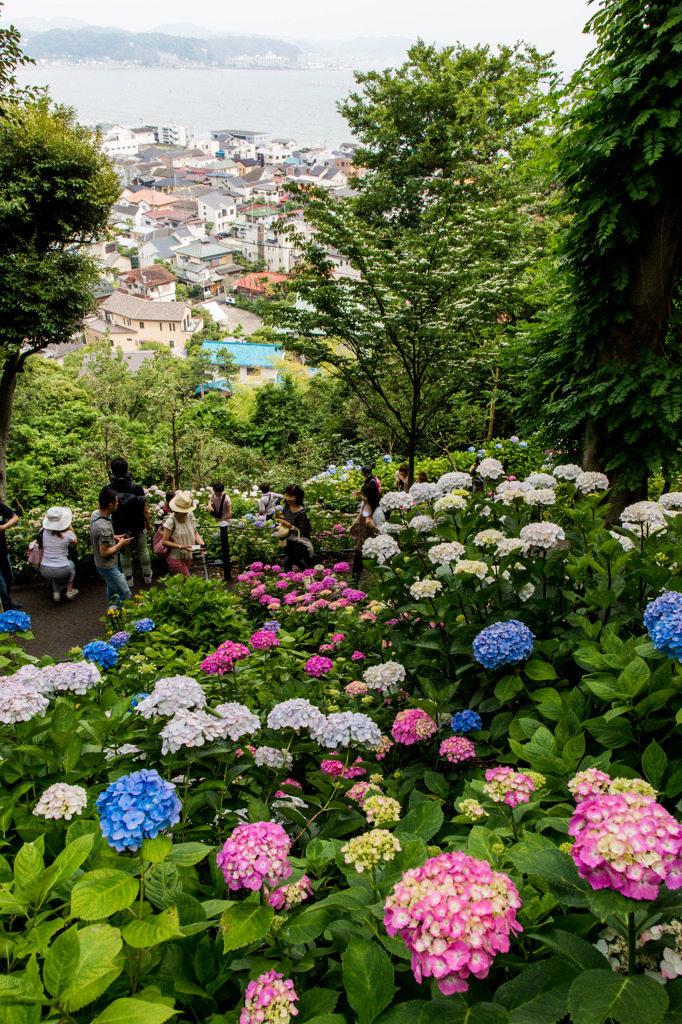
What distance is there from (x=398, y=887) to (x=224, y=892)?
602 mm

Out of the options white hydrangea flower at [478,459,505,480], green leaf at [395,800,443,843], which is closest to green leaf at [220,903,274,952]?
green leaf at [395,800,443,843]

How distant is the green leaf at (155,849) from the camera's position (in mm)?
1016

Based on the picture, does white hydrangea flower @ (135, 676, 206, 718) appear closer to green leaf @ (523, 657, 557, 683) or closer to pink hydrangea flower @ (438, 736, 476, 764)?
pink hydrangea flower @ (438, 736, 476, 764)

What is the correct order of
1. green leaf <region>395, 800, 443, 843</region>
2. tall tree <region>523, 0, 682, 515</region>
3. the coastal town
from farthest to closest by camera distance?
the coastal town, tall tree <region>523, 0, 682, 515</region>, green leaf <region>395, 800, 443, 843</region>

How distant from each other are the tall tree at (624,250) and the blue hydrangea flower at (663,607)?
2.90 m

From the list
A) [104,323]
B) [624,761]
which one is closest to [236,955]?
[624,761]

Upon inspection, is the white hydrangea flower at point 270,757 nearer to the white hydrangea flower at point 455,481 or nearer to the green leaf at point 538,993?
the green leaf at point 538,993

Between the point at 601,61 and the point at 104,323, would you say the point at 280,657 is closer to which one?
the point at 601,61

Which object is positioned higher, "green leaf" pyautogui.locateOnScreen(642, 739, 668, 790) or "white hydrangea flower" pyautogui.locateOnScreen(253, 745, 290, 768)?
"green leaf" pyautogui.locateOnScreen(642, 739, 668, 790)

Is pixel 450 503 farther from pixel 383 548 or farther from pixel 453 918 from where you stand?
pixel 453 918

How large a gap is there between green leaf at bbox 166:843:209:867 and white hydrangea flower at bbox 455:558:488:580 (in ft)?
3.74

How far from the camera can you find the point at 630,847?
0.76 meters

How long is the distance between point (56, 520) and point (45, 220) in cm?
748

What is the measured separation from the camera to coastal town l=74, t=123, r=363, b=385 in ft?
165
